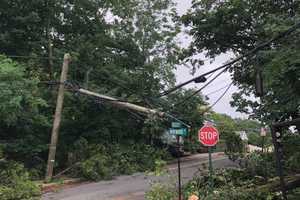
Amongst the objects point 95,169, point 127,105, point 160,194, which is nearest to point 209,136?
point 160,194

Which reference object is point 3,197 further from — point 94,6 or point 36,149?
point 94,6

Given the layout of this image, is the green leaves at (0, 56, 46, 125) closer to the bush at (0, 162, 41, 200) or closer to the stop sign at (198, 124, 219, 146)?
the bush at (0, 162, 41, 200)

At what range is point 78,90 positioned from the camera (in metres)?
19.0

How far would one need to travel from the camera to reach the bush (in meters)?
14.9

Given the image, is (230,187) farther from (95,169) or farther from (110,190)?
(95,169)

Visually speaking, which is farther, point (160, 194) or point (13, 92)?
point (13, 92)

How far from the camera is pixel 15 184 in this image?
16.1 m

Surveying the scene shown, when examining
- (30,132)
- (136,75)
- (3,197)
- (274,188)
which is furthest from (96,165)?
(274,188)

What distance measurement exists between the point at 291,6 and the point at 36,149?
12.9 m

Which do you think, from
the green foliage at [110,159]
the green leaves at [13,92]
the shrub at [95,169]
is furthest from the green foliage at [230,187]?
the green leaves at [13,92]

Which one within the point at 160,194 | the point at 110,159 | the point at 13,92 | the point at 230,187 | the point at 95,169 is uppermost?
the point at 13,92

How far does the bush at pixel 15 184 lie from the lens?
14.9 meters

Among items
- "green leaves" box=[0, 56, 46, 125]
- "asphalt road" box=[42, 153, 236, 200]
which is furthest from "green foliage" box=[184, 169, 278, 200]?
"green leaves" box=[0, 56, 46, 125]

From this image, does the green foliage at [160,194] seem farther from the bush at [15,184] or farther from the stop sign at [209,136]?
the bush at [15,184]
